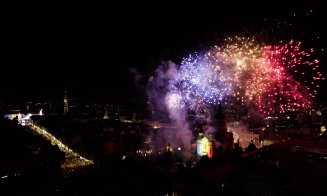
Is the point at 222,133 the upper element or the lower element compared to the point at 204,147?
upper

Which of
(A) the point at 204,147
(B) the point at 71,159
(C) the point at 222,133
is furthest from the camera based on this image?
(C) the point at 222,133

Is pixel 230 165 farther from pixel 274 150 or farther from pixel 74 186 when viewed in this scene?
pixel 74 186

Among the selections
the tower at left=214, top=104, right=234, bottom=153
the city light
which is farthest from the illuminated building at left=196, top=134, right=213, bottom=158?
the city light

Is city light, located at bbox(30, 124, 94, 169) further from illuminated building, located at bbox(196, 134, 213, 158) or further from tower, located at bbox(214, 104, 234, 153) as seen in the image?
tower, located at bbox(214, 104, 234, 153)

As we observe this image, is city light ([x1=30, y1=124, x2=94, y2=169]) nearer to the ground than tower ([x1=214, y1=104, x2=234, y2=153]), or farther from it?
nearer to the ground

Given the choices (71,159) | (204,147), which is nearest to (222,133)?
(204,147)

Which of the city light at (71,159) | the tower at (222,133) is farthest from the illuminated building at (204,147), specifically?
the city light at (71,159)

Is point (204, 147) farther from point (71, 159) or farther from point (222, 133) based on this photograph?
point (71, 159)

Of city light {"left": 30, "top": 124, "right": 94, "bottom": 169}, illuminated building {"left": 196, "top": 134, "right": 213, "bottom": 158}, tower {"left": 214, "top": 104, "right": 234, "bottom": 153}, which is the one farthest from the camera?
tower {"left": 214, "top": 104, "right": 234, "bottom": 153}

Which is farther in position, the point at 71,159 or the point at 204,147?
the point at 204,147

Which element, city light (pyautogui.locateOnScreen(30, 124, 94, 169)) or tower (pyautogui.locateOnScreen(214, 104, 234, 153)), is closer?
city light (pyautogui.locateOnScreen(30, 124, 94, 169))

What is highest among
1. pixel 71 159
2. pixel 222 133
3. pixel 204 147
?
pixel 222 133
